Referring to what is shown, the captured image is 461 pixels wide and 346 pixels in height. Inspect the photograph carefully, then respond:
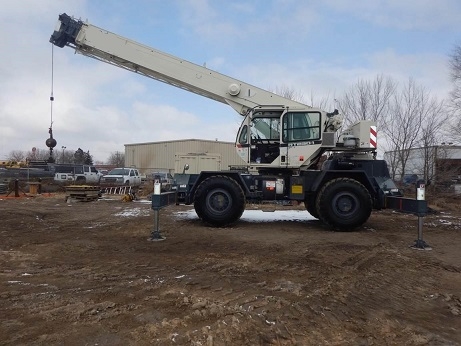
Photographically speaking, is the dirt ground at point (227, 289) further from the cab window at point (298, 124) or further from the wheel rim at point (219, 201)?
the cab window at point (298, 124)

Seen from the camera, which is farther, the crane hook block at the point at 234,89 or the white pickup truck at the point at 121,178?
the white pickup truck at the point at 121,178

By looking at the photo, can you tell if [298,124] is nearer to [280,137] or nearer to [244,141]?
[280,137]

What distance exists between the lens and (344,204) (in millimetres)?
10469

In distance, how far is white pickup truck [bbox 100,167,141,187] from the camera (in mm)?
30102

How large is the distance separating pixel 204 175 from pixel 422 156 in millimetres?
17822

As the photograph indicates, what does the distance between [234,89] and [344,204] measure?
4.74 meters

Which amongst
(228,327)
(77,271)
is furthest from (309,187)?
(228,327)

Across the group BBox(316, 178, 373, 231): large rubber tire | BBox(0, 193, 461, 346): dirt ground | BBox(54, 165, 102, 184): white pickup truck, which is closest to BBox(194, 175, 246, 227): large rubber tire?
BBox(0, 193, 461, 346): dirt ground

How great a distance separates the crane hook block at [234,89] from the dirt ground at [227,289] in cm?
465

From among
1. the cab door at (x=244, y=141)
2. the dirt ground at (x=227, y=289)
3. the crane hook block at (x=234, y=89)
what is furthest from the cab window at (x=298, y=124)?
the dirt ground at (x=227, y=289)

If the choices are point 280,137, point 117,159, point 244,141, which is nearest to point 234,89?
point 244,141

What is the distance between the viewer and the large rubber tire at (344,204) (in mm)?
10367

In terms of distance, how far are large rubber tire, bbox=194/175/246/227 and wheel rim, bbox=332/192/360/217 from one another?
244cm

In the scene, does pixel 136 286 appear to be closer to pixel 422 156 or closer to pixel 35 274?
pixel 35 274
